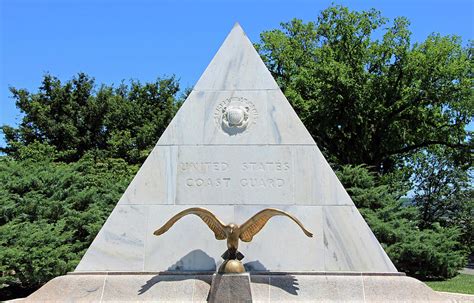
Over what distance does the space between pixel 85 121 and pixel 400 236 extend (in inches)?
775

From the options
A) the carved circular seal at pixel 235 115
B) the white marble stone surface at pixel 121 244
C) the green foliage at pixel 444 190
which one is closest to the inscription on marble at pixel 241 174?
the carved circular seal at pixel 235 115

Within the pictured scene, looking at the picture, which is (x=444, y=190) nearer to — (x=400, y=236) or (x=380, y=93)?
(x=380, y=93)

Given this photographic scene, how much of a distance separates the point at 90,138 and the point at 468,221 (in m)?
22.8

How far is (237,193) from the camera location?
326 inches

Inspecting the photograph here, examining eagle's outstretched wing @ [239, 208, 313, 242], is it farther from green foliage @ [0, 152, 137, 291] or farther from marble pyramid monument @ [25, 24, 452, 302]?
green foliage @ [0, 152, 137, 291]

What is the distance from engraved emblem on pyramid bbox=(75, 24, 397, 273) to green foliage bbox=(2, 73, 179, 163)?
17949 millimetres

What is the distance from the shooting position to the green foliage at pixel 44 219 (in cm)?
1076

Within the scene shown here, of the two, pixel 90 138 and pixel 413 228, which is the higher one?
pixel 90 138

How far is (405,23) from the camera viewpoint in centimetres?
2716

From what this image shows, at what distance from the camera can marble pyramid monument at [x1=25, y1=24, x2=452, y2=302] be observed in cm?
760

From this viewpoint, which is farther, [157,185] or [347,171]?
[347,171]

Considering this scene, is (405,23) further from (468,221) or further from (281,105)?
(281,105)

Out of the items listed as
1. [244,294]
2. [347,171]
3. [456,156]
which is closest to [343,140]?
[456,156]

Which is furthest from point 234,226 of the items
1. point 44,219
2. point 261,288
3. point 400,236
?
point 400,236
